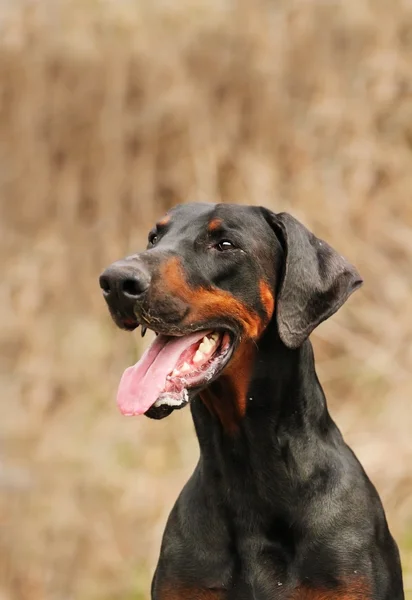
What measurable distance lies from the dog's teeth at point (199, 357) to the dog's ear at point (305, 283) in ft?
0.93

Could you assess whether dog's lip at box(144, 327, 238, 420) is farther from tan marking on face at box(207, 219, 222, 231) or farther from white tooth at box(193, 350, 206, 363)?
tan marking on face at box(207, 219, 222, 231)

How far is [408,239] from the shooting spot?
355 inches

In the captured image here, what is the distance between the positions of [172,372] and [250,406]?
40cm

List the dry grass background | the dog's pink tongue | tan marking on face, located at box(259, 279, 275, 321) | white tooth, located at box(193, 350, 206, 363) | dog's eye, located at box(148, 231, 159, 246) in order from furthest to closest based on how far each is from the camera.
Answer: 1. the dry grass background
2. dog's eye, located at box(148, 231, 159, 246)
3. tan marking on face, located at box(259, 279, 275, 321)
4. white tooth, located at box(193, 350, 206, 363)
5. the dog's pink tongue

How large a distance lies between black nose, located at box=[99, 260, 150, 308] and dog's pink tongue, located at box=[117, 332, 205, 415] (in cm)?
26

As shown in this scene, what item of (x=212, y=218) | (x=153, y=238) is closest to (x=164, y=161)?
(x=153, y=238)

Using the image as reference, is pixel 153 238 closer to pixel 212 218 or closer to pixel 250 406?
pixel 212 218

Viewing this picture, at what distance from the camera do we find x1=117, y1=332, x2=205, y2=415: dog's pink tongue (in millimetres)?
3879

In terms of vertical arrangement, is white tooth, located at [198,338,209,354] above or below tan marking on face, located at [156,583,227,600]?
above

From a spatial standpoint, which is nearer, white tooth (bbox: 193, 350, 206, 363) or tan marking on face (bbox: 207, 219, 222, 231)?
white tooth (bbox: 193, 350, 206, 363)

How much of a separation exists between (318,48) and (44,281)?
2.94 m

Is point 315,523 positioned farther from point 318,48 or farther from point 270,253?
point 318,48

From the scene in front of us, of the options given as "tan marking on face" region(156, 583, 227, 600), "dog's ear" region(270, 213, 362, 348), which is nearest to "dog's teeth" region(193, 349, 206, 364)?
"dog's ear" region(270, 213, 362, 348)

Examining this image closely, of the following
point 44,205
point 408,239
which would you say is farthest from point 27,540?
point 408,239
